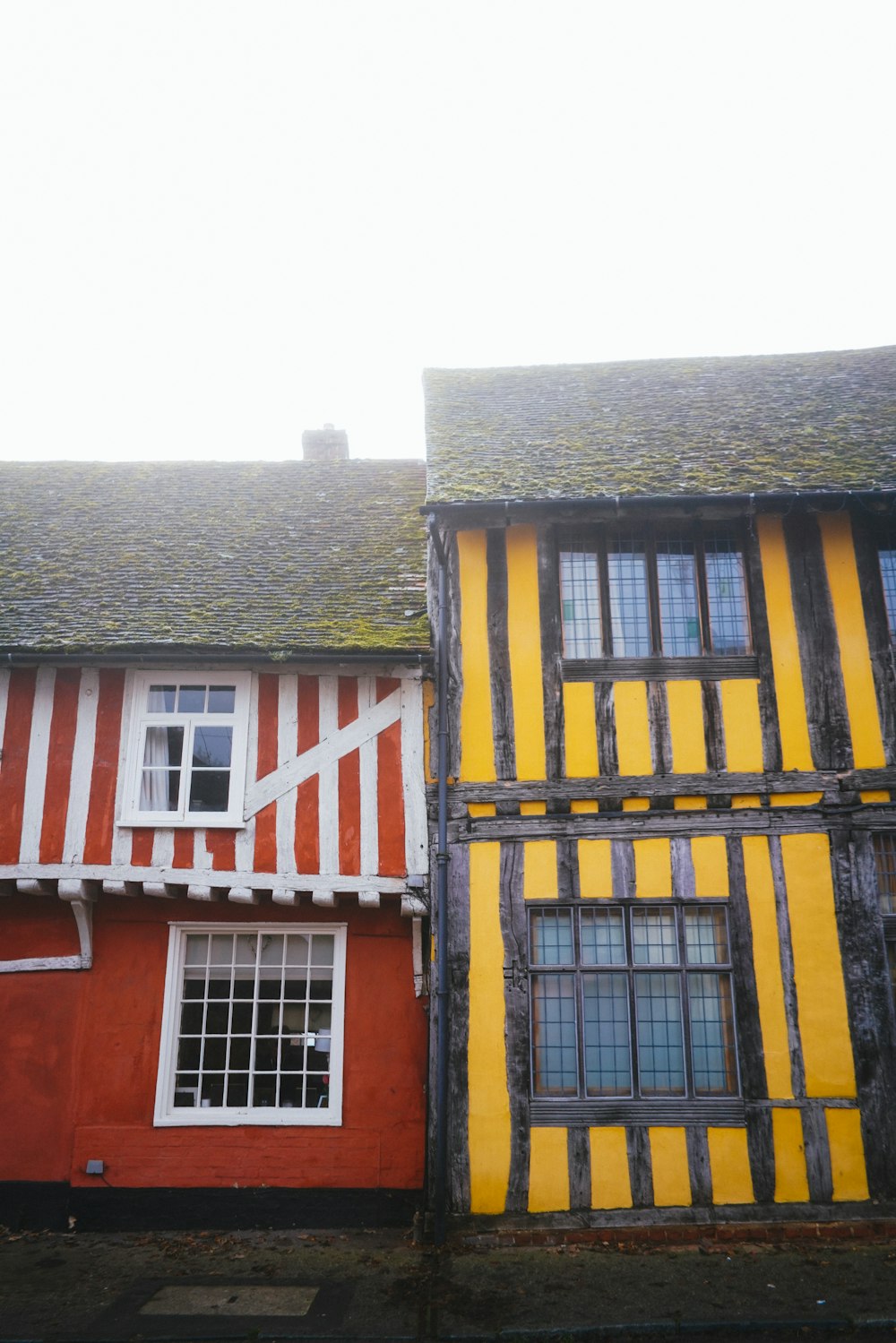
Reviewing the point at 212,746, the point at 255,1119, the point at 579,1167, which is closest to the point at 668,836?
the point at 579,1167

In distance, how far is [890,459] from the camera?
355 inches

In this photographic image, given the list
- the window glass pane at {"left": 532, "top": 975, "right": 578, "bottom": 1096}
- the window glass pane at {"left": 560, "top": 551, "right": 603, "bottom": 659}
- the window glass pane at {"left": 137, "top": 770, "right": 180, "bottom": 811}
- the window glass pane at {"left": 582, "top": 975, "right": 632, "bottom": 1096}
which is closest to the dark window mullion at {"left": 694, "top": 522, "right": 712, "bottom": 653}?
the window glass pane at {"left": 560, "top": 551, "right": 603, "bottom": 659}

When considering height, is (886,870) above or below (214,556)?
below

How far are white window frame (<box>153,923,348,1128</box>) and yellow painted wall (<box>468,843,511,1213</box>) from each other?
4.23 ft

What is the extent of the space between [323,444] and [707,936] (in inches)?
381

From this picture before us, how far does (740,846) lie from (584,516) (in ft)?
11.1

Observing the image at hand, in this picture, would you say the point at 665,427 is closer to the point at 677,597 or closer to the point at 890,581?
the point at 677,597

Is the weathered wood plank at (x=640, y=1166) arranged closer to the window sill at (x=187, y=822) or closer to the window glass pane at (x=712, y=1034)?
the window glass pane at (x=712, y=1034)

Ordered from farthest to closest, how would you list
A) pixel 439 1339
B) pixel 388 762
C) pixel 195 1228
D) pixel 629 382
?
pixel 629 382 < pixel 388 762 < pixel 195 1228 < pixel 439 1339

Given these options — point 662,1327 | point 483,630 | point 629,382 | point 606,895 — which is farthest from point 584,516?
point 662,1327

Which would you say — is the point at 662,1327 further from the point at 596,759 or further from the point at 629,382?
the point at 629,382

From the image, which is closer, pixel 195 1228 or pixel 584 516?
pixel 195 1228

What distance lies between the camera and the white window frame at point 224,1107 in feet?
26.9

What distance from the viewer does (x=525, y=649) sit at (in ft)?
28.7
